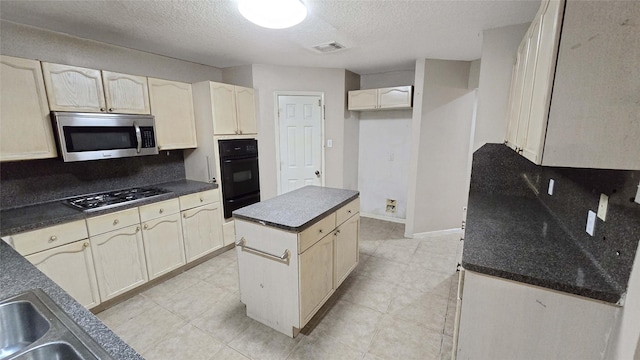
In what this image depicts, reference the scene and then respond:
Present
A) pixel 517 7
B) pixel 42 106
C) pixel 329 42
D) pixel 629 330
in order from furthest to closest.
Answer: pixel 329 42, pixel 42 106, pixel 517 7, pixel 629 330

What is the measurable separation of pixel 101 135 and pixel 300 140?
218 cm

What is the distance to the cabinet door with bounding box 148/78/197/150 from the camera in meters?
2.65

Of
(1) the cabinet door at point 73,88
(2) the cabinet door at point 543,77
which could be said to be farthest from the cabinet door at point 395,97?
(1) the cabinet door at point 73,88

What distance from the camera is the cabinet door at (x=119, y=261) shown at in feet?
6.93

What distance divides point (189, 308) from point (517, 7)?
336cm

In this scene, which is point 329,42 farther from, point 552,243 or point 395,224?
point 395,224

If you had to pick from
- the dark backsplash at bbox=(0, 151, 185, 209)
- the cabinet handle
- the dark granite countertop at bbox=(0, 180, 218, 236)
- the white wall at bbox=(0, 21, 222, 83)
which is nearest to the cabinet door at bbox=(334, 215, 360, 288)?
the cabinet handle

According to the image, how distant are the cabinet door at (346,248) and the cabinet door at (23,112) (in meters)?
2.36

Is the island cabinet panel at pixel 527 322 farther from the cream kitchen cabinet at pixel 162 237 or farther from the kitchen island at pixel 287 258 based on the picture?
the cream kitchen cabinet at pixel 162 237

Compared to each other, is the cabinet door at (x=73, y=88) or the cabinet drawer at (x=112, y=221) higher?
the cabinet door at (x=73, y=88)

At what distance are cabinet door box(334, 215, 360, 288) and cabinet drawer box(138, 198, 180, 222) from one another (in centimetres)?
162

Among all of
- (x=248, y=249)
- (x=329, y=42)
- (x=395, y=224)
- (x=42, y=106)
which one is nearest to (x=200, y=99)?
(x=42, y=106)

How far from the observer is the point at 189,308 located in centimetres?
221

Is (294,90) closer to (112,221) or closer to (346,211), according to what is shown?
(346,211)
